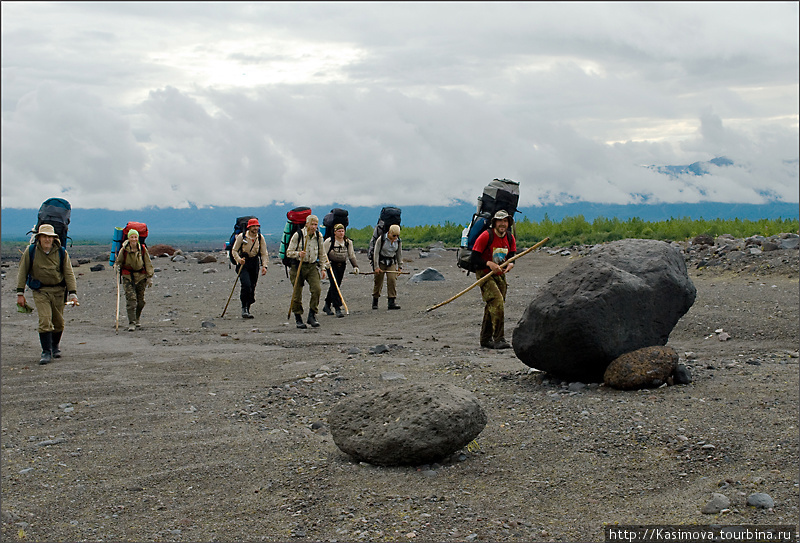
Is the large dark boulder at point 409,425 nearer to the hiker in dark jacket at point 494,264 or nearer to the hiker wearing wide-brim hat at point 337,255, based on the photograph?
the hiker in dark jacket at point 494,264

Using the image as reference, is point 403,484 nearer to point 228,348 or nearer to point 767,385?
point 767,385

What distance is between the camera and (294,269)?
1589 centimetres

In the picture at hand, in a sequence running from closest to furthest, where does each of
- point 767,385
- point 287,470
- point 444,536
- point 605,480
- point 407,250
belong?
point 444,536
point 605,480
point 287,470
point 767,385
point 407,250

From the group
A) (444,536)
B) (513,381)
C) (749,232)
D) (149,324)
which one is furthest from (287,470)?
(749,232)

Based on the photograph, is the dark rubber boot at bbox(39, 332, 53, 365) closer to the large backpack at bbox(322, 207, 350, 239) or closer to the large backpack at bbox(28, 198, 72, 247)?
the large backpack at bbox(28, 198, 72, 247)

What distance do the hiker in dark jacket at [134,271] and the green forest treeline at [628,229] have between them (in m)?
21.4

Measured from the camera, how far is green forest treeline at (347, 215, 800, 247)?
100.0 feet

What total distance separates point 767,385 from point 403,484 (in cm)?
470

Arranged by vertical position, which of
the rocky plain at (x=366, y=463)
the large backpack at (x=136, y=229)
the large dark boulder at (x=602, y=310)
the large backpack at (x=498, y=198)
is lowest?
the rocky plain at (x=366, y=463)

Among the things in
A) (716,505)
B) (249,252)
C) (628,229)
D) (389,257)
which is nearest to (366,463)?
(716,505)

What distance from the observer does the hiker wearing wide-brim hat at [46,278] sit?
11.9 metres

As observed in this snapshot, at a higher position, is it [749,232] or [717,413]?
[749,232]

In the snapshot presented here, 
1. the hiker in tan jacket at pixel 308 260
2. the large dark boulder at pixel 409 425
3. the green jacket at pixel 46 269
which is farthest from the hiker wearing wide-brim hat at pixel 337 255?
the large dark boulder at pixel 409 425

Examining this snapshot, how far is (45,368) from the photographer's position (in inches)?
455
